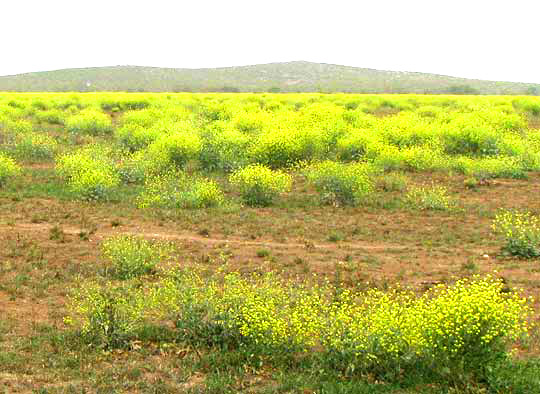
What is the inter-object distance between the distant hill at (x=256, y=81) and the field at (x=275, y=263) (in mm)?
56358

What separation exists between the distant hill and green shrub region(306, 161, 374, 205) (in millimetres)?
59807

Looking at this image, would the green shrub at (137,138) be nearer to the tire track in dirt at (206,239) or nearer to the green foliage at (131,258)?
the tire track in dirt at (206,239)

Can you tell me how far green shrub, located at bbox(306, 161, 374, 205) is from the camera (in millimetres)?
14383

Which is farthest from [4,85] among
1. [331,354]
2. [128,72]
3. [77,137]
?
[331,354]

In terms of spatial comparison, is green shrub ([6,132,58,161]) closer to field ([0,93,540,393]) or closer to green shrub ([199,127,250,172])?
field ([0,93,540,393])

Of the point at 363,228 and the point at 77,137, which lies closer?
the point at 363,228

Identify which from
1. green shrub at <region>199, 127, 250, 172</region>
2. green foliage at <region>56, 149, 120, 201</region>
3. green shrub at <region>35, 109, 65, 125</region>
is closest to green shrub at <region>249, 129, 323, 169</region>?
green shrub at <region>199, 127, 250, 172</region>

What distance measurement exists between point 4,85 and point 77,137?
6114 cm

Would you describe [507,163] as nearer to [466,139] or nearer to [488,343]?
[466,139]

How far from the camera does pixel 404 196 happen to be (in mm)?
15094

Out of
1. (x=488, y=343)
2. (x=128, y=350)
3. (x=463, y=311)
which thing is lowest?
(x=128, y=350)

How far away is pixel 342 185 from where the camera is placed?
47.2 feet

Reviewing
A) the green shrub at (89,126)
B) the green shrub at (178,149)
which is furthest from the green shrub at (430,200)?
the green shrub at (89,126)

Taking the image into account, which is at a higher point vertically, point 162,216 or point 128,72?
point 128,72
